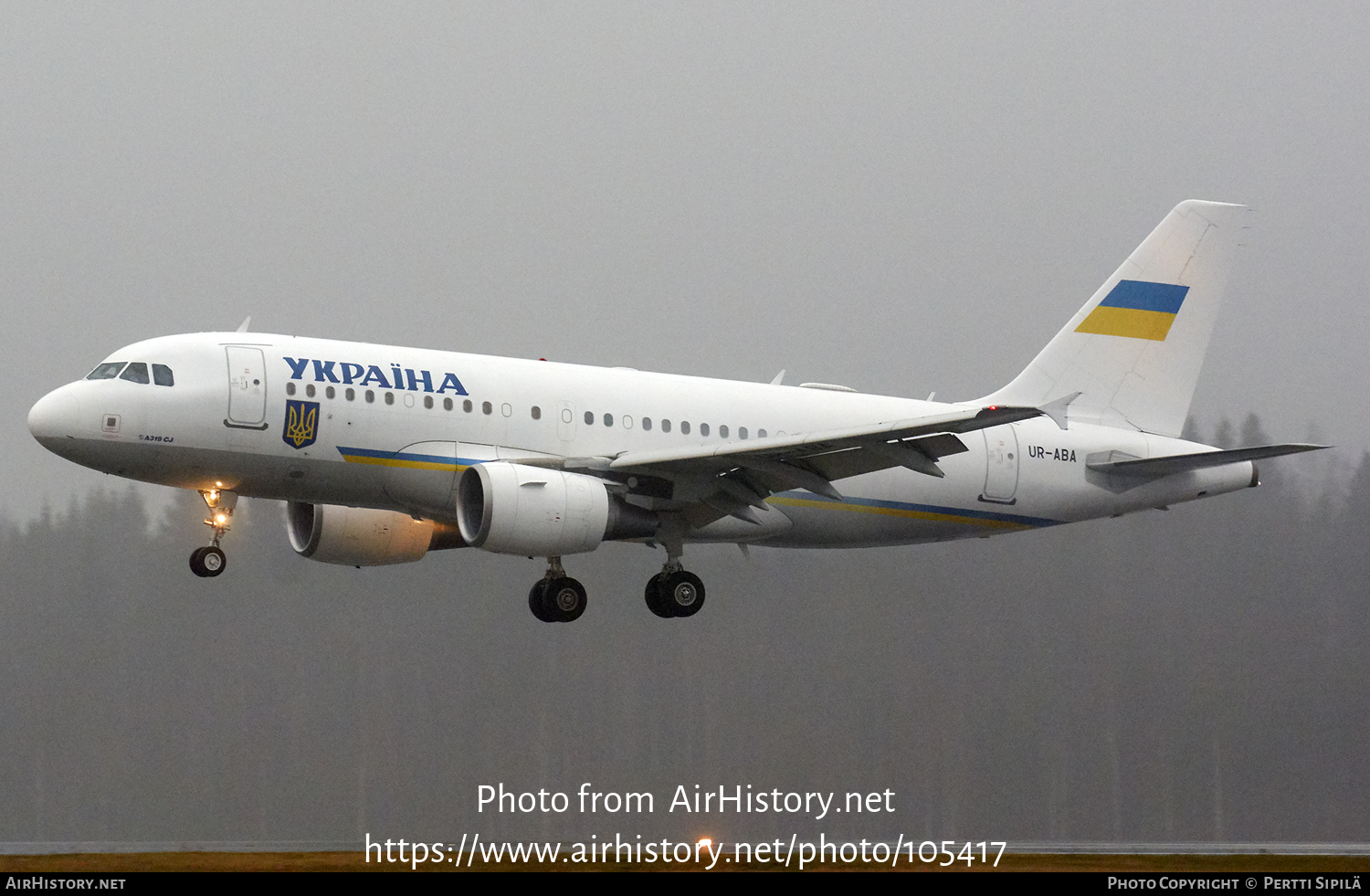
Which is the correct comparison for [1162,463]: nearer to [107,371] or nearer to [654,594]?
[654,594]

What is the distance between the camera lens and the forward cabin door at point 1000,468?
1265 inches

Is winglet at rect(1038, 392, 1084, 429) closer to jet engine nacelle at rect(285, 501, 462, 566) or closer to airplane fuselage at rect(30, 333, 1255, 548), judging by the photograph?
airplane fuselage at rect(30, 333, 1255, 548)

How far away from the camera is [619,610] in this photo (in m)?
58.2

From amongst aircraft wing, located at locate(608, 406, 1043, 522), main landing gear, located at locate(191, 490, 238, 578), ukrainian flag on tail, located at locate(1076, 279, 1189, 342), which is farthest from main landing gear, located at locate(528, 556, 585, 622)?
ukrainian flag on tail, located at locate(1076, 279, 1189, 342)

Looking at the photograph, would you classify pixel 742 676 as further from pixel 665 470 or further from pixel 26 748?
pixel 665 470

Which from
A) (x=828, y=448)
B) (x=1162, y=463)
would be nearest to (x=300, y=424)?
(x=828, y=448)

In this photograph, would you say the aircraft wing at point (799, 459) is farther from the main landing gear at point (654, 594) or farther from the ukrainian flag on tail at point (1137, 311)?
the ukrainian flag on tail at point (1137, 311)

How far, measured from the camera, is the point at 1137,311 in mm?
35281

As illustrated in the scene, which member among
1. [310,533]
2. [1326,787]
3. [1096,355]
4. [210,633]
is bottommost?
[1326,787]

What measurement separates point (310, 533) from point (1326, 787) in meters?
35.1

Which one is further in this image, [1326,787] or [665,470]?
[1326,787]

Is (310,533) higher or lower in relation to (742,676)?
higher
